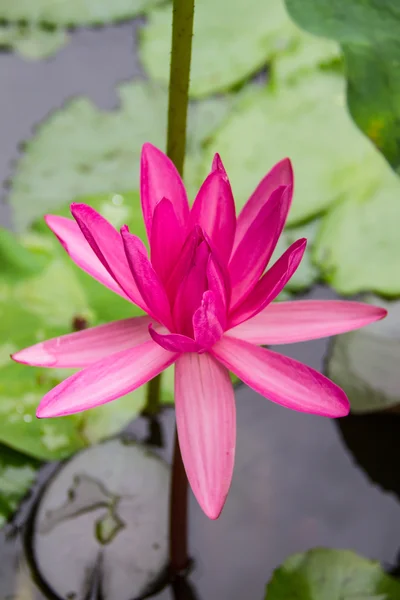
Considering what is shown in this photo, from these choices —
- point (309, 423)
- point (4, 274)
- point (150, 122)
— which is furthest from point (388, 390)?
point (150, 122)

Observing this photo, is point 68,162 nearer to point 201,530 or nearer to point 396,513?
point 201,530

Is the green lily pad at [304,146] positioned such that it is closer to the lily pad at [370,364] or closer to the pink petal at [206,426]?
the lily pad at [370,364]

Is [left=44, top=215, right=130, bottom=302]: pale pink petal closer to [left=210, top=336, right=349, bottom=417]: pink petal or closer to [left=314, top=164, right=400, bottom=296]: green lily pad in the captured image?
[left=210, top=336, right=349, bottom=417]: pink petal

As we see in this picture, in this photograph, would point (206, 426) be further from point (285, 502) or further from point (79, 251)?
Answer: point (285, 502)

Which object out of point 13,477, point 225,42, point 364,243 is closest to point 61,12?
point 225,42

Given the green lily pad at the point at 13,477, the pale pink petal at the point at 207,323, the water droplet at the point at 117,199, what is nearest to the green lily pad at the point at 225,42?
the water droplet at the point at 117,199

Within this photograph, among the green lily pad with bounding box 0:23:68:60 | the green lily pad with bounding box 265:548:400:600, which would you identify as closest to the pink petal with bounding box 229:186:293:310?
the green lily pad with bounding box 265:548:400:600
